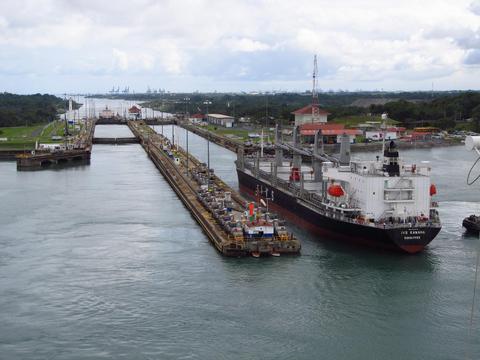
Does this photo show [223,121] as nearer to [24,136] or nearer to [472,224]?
[24,136]

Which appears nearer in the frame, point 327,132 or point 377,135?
point 327,132

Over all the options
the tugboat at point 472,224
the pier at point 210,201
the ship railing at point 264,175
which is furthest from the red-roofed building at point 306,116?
the tugboat at point 472,224

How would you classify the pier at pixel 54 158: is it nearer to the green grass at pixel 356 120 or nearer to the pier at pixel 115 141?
the pier at pixel 115 141

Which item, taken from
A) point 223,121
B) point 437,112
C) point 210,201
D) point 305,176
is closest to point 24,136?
point 223,121

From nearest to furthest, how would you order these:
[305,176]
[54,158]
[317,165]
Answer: [317,165]
[305,176]
[54,158]

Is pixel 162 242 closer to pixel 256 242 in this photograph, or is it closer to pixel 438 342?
pixel 256 242

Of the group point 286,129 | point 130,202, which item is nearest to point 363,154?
point 286,129

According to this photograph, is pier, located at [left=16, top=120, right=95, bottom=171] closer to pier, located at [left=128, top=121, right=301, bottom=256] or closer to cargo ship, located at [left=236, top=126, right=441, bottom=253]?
pier, located at [left=128, top=121, right=301, bottom=256]
